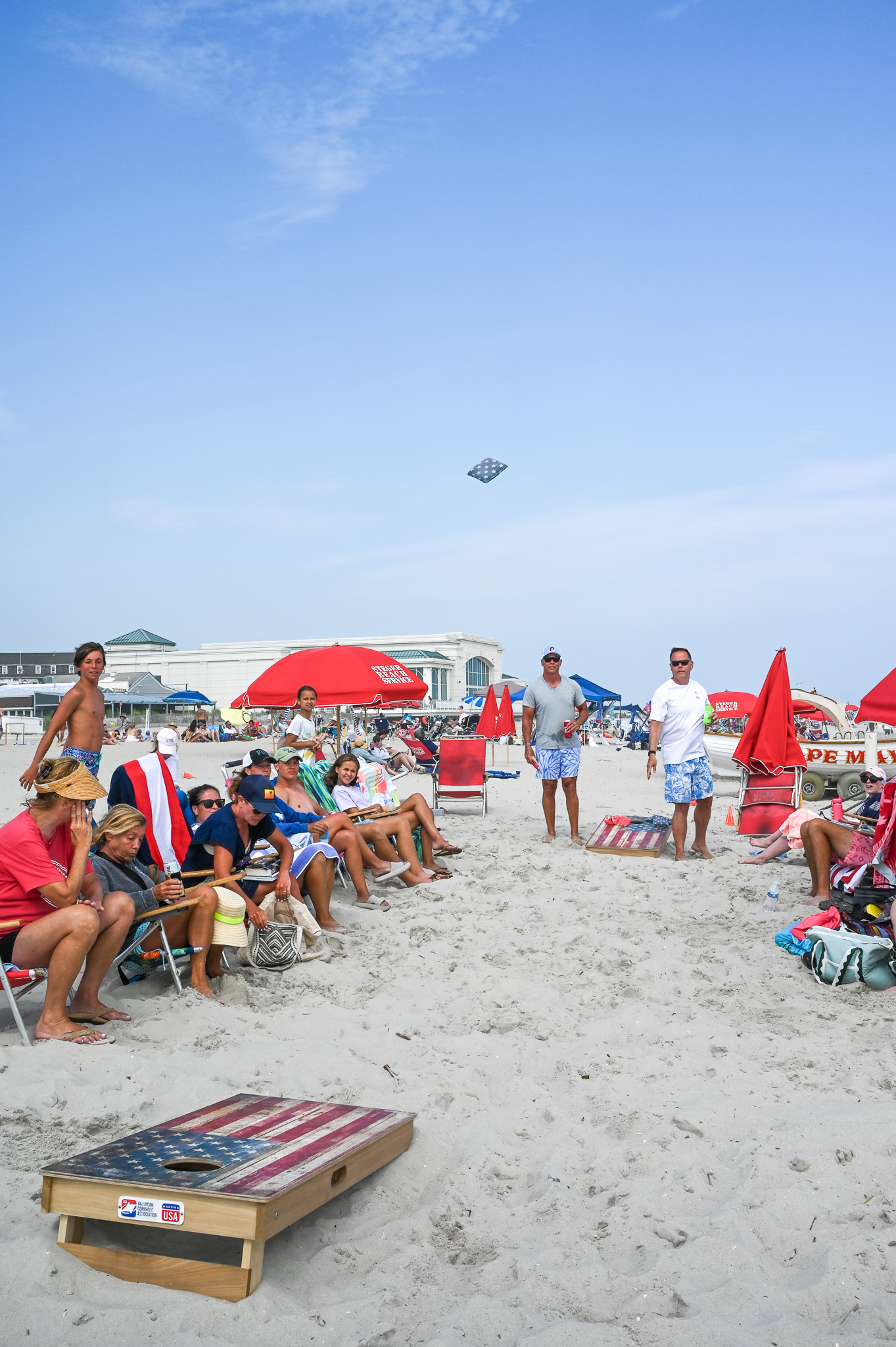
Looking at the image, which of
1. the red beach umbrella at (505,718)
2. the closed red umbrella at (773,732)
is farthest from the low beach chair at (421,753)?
the closed red umbrella at (773,732)

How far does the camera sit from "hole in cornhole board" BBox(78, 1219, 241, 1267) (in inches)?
100

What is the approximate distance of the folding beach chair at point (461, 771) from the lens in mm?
11086

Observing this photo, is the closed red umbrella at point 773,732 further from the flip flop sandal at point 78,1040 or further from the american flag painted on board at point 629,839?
the flip flop sandal at point 78,1040

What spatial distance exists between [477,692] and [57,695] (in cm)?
4302

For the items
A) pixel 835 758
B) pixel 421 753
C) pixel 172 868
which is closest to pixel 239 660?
pixel 421 753

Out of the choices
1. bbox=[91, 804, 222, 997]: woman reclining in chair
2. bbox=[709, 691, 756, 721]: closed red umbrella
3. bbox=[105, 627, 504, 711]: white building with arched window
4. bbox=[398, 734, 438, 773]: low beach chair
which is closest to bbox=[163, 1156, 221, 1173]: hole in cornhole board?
bbox=[91, 804, 222, 997]: woman reclining in chair

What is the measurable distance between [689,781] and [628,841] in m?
0.72

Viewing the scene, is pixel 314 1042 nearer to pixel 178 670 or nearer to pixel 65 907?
pixel 65 907

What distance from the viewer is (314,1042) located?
4059mm

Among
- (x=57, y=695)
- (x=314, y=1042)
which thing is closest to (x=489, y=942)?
(x=314, y=1042)

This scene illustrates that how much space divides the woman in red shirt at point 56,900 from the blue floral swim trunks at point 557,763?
4.81m

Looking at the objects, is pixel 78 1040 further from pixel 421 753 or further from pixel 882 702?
pixel 421 753

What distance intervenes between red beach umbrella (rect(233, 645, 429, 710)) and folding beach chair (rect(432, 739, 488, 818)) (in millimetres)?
1559

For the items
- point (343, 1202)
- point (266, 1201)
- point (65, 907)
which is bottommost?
point (343, 1202)
